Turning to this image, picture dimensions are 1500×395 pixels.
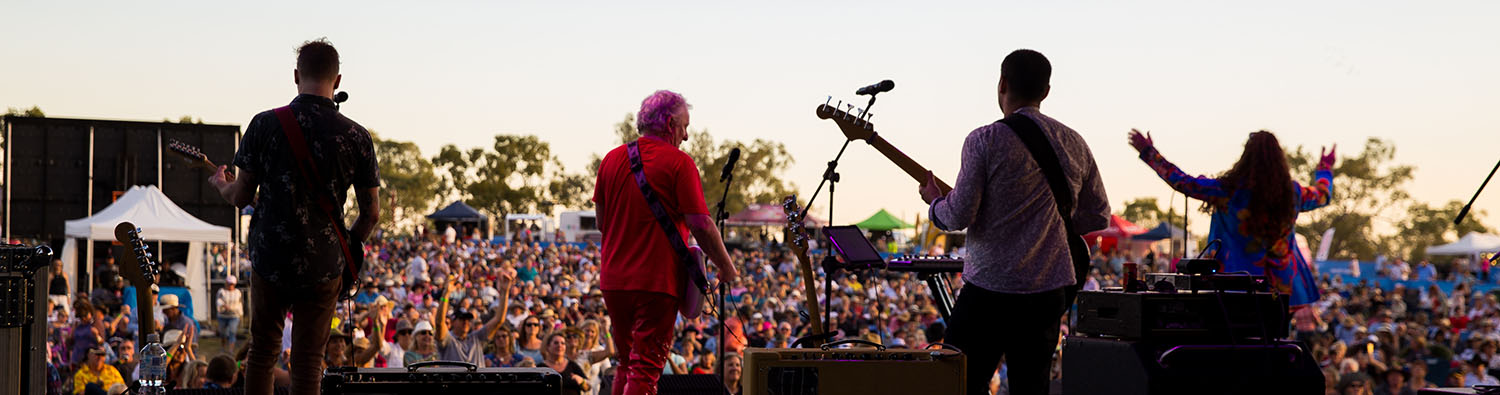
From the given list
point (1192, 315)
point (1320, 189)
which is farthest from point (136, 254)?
point (1320, 189)

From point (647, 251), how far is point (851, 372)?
0.74 m

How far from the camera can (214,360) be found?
6.50m

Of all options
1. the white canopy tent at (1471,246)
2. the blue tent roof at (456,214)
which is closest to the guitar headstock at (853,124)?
the white canopy tent at (1471,246)

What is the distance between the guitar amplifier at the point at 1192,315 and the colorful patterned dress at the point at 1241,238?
3.09 ft

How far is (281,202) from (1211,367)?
2599 mm

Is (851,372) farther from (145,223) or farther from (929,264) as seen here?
(145,223)

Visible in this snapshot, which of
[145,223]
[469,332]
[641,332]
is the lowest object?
[469,332]

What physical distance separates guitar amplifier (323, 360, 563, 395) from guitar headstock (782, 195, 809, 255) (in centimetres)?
177

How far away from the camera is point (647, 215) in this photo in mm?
3861

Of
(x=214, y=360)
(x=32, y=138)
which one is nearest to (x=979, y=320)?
(x=214, y=360)

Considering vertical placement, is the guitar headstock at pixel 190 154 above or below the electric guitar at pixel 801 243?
above

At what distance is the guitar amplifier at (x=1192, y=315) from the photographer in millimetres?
3541

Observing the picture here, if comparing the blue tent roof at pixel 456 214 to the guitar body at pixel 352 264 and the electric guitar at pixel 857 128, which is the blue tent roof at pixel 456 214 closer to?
the electric guitar at pixel 857 128

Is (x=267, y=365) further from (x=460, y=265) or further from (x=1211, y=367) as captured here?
(x=460, y=265)
